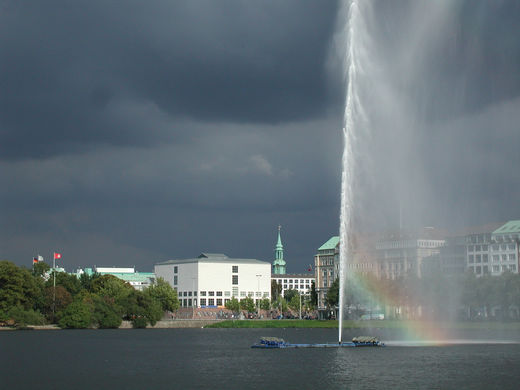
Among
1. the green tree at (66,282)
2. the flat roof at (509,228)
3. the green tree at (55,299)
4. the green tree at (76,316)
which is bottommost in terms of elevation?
the green tree at (76,316)

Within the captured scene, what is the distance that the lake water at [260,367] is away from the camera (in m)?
53.4

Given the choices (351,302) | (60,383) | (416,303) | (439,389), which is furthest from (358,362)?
(351,302)

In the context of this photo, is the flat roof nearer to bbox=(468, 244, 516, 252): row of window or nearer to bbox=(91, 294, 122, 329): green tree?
bbox=(468, 244, 516, 252): row of window

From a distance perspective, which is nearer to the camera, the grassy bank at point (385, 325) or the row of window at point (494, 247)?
the grassy bank at point (385, 325)

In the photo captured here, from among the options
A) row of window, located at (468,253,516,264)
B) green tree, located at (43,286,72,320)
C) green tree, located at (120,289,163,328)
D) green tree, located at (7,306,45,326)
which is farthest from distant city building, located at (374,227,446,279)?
green tree, located at (7,306,45,326)

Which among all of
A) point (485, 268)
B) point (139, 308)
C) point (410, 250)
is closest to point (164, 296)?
point (139, 308)

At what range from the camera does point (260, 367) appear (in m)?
66.1

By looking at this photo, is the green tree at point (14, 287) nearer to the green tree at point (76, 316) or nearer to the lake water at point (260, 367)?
the green tree at point (76, 316)

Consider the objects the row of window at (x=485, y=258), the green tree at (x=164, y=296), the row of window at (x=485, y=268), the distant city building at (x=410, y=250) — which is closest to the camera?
the distant city building at (x=410, y=250)

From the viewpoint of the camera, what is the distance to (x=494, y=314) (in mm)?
164000

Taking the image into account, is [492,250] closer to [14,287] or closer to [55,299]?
[55,299]

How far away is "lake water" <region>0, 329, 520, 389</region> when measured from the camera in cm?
5341

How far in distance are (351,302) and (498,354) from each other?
91.0m

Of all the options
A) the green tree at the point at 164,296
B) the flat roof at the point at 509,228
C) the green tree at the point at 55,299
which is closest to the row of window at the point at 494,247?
the flat roof at the point at 509,228
